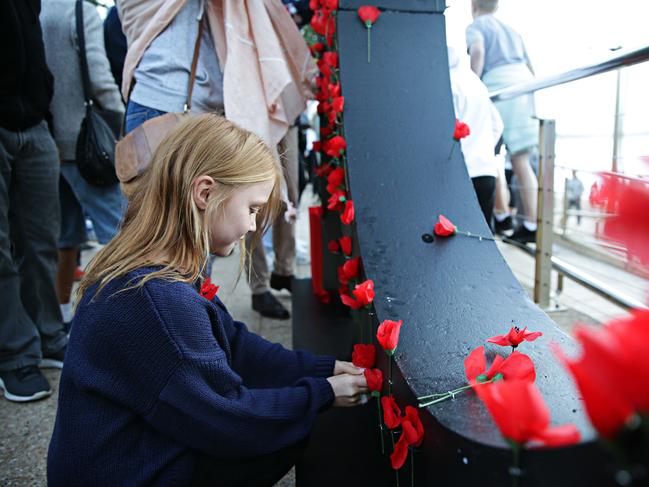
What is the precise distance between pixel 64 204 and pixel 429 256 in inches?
88.3

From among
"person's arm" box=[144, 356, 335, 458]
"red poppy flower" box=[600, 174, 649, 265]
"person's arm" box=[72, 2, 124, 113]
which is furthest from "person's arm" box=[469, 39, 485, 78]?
"red poppy flower" box=[600, 174, 649, 265]

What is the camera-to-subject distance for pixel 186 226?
1.26m

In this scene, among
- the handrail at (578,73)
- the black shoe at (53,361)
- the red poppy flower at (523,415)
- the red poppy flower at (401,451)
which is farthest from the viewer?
the black shoe at (53,361)

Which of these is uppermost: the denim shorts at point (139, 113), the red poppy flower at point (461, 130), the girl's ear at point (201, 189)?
the denim shorts at point (139, 113)

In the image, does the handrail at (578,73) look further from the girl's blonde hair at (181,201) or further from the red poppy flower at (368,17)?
the girl's blonde hair at (181,201)

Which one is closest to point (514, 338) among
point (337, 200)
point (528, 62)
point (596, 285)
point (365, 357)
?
point (365, 357)

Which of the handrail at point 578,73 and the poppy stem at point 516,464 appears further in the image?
the handrail at point 578,73

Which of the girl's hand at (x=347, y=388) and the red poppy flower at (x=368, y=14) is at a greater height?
the red poppy flower at (x=368, y=14)

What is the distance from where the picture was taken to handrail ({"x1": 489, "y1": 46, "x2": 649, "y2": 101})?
64.0 inches

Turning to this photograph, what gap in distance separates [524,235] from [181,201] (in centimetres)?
297

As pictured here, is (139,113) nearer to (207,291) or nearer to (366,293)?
(207,291)

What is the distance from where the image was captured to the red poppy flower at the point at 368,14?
5.53ft

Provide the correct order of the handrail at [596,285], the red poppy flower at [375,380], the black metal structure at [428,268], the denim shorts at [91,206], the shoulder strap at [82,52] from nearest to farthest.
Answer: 1. the black metal structure at [428,268]
2. the red poppy flower at [375,380]
3. the handrail at [596,285]
4. the shoulder strap at [82,52]
5. the denim shorts at [91,206]

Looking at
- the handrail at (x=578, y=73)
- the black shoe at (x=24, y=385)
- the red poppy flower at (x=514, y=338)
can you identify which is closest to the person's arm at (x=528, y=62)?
the handrail at (x=578, y=73)
